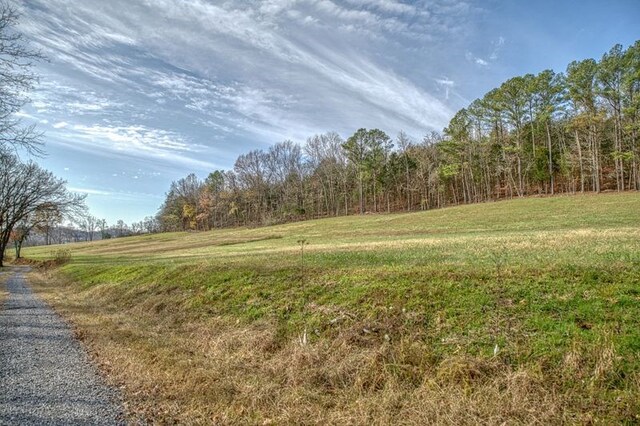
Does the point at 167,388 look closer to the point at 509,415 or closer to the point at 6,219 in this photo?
the point at 509,415

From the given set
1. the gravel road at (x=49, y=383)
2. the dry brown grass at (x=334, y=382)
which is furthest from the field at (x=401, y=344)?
the gravel road at (x=49, y=383)

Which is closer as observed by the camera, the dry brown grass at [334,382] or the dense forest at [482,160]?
the dry brown grass at [334,382]

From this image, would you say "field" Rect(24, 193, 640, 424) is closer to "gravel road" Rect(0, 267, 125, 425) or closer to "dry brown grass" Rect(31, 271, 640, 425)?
"dry brown grass" Rect(31, 271, 640, 425)

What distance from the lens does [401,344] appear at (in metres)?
6.48

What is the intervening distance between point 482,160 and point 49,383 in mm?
65605

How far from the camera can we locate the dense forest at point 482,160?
47.7 meters

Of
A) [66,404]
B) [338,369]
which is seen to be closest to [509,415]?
[338,369]

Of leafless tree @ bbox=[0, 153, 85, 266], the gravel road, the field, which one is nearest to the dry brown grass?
the field

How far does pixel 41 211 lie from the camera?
40.9 m

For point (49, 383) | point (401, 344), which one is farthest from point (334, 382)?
point (49, 383)

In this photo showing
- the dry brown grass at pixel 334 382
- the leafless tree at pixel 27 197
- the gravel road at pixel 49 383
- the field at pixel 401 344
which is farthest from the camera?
the leafless tree at pixel 27 197

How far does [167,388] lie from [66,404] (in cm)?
141

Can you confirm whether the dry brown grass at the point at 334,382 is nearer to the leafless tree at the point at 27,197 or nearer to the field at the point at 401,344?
the field at the point at 401,344

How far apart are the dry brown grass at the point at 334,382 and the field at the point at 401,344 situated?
0.02m
